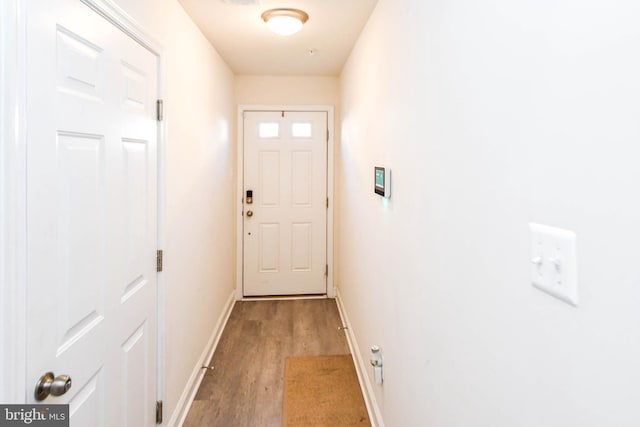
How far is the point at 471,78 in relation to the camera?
3.20ft

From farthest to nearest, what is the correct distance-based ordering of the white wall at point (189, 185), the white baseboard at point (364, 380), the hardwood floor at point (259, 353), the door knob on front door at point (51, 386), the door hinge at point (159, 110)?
the hardwood floor at point (259, 353) < the white baseboard at point (364, 380) < the white wall at point (189, 185) < the door hinge at point (159, 110) < the door knob on front door at point (51, 386)

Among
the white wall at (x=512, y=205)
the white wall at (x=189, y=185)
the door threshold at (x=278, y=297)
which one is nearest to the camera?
the white wall at (x=512, y=205)

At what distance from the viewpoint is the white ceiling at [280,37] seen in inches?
88.2

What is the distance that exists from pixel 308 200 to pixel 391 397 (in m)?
2.59

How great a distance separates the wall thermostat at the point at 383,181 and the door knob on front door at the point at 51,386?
143cm

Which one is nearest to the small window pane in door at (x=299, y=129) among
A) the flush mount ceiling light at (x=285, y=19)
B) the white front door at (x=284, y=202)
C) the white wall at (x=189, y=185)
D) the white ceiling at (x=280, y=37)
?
the white front door at (x=284, y=202)

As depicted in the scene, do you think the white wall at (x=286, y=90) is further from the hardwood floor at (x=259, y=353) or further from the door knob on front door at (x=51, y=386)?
the door knob on front door at (x=51, y=386)

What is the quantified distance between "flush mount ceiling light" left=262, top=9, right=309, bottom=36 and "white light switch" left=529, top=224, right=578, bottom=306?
83.2 inches

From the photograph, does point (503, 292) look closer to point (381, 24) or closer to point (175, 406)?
point (381, 24)

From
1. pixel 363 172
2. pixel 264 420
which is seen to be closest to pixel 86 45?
pixel 363 172

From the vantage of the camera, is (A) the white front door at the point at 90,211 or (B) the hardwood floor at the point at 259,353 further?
(B) the hardwood floor at the point at 259,353

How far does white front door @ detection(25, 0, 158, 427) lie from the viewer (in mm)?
978

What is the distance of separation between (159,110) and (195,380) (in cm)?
172

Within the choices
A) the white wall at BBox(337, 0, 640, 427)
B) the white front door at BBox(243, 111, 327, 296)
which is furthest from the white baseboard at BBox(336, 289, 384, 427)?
the white front door at BBox(243, 111, 327, 296)
